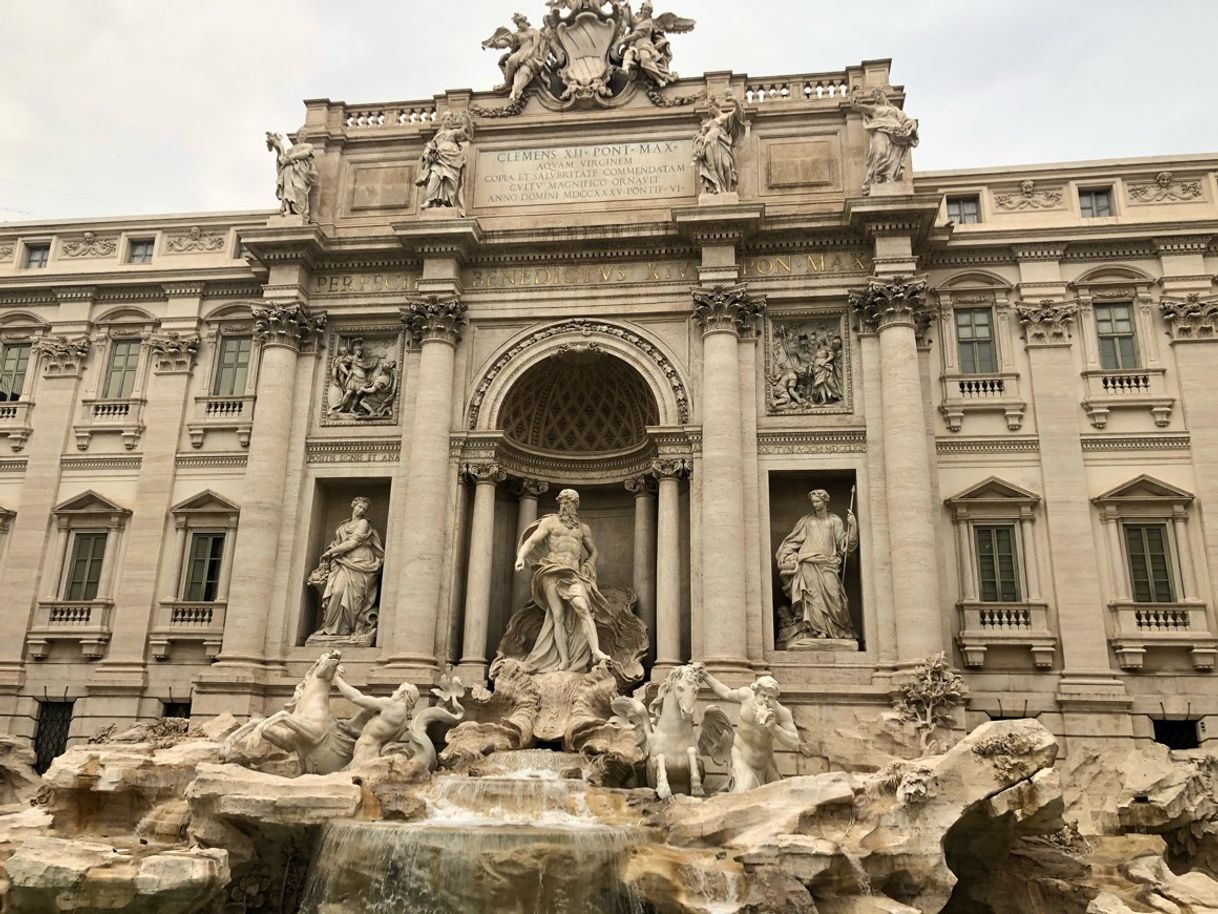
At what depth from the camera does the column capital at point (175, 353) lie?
23406 mm

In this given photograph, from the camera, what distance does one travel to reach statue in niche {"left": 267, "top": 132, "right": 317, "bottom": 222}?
73.3 feet

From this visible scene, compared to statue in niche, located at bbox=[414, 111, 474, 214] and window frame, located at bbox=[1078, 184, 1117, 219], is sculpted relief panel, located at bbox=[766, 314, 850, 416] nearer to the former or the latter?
window frame, located at bbox=[1078, 184, 1117, 219]

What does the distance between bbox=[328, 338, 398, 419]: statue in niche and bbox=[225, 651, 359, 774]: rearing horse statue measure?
22.0 feet

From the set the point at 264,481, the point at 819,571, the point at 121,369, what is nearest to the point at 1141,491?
the point at 819,571

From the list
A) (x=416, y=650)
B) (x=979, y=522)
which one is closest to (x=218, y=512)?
(x=416, y=650)

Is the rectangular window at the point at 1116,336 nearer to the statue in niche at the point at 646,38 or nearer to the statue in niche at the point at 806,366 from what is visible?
the statue in niche at the point at 806,366

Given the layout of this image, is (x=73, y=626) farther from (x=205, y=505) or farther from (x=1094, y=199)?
(x=1094, y=199)

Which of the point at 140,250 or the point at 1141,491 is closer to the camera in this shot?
the point at 1141,491

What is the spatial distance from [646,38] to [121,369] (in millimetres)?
15083

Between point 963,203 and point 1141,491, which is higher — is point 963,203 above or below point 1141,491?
above

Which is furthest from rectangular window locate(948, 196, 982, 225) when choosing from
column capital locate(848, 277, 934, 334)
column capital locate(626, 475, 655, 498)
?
column capital locate(626, 475, 655, 498)

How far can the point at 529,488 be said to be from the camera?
21906 mm

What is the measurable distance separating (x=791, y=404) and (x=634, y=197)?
600 centimetres

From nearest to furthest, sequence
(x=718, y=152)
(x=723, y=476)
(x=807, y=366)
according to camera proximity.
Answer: (x=723, y=476) → (x=807, y=366) → (x=718, y=152)
